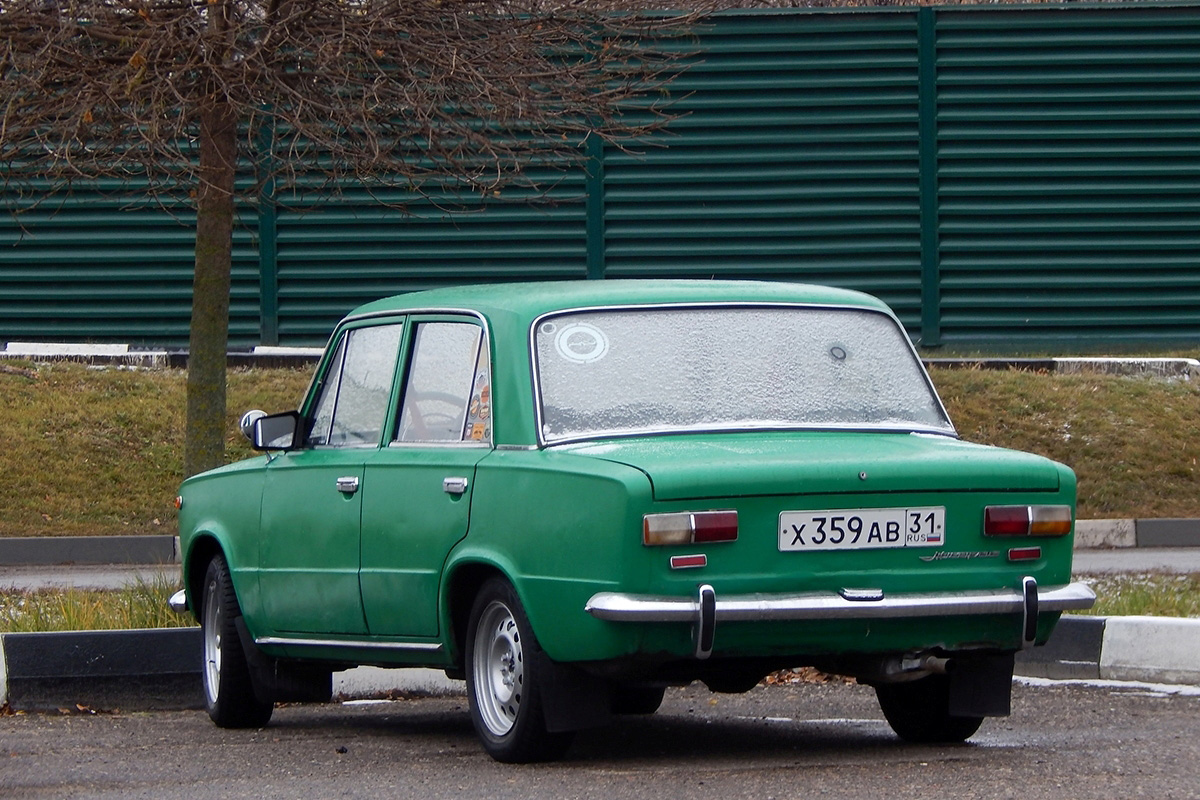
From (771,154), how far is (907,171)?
137cm

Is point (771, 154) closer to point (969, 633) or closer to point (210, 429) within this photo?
point (210, 429)

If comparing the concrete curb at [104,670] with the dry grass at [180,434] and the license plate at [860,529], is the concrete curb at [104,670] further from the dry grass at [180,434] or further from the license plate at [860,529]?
the dry grass at [180,434]

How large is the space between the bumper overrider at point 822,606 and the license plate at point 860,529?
→ 0.43ft

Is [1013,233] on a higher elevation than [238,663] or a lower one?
higher

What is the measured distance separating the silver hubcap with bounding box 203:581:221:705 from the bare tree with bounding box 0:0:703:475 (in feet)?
8.55

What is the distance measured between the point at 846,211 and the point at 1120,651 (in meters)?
12.1

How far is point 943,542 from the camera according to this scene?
5328 mm

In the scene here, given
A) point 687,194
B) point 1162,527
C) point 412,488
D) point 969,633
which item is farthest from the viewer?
point 687,194

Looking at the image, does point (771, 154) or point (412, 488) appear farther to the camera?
point (771, 154)

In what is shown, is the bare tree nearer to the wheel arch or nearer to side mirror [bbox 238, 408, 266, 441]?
side mirror [bbox 238, 408, 266, 441]

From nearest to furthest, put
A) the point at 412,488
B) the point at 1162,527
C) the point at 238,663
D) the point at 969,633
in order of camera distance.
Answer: the point at 969,633, the point at 412,488, the point at 238,663, the point at 1162,527

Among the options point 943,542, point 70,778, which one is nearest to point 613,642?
point 943,542

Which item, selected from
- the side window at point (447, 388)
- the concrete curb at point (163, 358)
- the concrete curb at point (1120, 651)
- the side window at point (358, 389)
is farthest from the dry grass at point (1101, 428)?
the side window at point (447, 388)

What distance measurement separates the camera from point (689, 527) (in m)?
5.01
